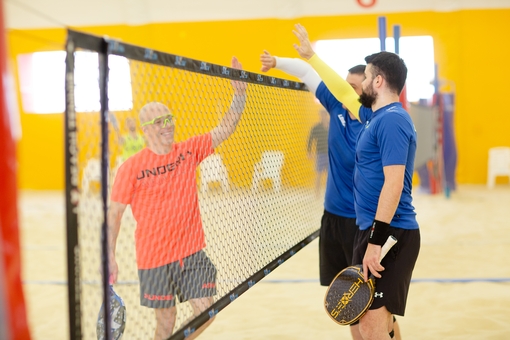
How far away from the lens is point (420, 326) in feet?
14.1

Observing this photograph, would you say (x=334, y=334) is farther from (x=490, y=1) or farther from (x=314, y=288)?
(x=490, y=1)

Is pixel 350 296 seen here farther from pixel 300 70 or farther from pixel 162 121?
pixel 300 70

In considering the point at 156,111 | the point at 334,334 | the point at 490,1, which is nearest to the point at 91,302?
the point at 334,334

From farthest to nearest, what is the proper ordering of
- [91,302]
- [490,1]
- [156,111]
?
[490,1] → [91,302] → [156,111]

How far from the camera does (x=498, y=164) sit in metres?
14.3

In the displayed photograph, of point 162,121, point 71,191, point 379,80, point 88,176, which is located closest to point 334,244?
point 379,80

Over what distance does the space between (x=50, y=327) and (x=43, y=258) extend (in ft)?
9.62

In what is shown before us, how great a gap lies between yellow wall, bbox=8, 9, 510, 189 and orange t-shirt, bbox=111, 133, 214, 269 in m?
12.6

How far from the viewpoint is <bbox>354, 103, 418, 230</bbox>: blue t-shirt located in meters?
2.54

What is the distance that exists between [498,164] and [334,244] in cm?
1227

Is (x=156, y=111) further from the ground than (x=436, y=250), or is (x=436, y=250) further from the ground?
(x=156, y=111)

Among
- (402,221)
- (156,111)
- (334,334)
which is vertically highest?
(156,111)

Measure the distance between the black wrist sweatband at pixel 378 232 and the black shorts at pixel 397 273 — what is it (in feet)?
0.38

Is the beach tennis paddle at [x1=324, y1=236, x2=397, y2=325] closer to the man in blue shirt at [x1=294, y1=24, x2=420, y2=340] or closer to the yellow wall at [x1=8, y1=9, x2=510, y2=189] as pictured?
the man in blue shirt at [x1=294, y1=24, x2=420, y2=340]
